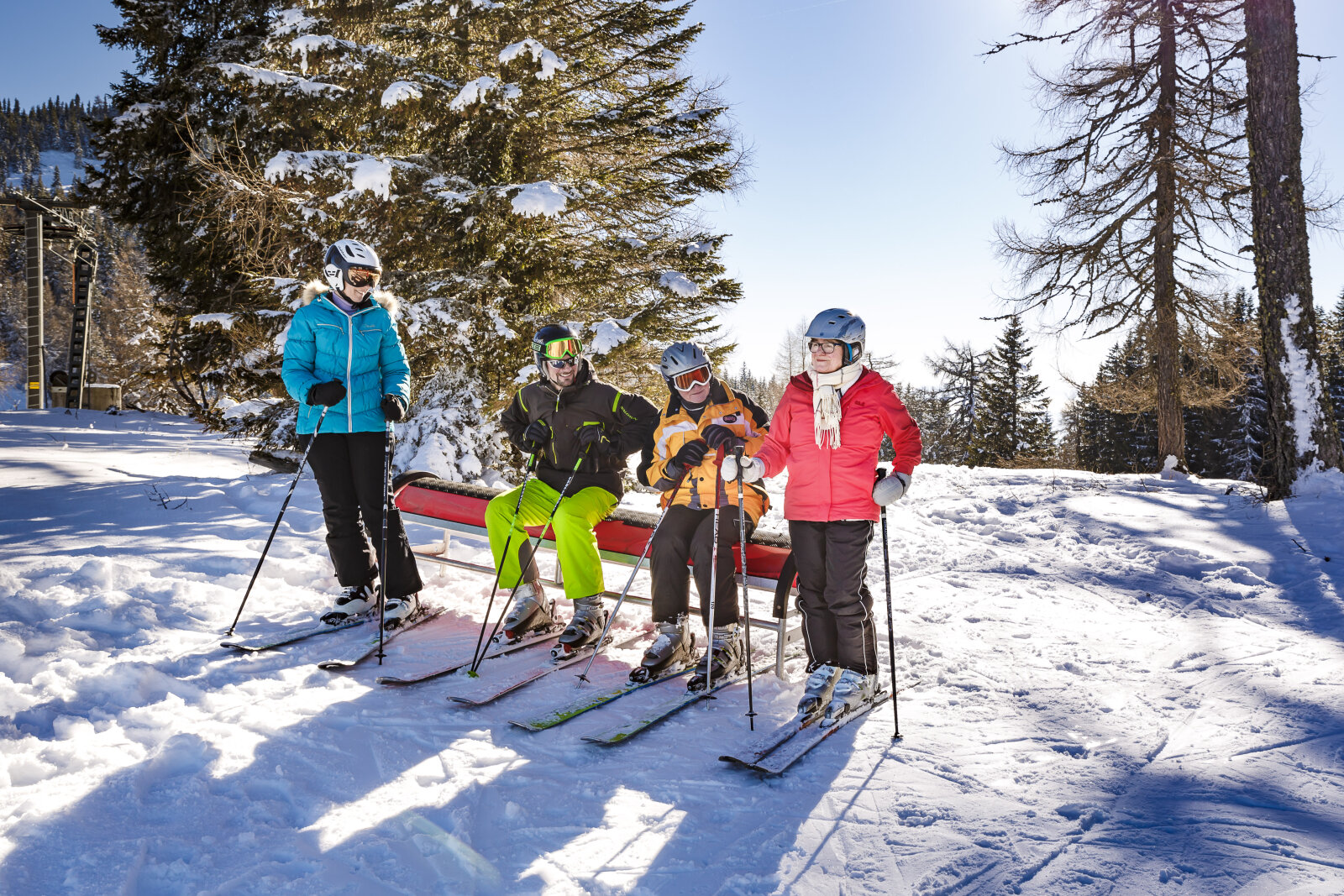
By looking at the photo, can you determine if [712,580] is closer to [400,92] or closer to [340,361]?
[340,361]

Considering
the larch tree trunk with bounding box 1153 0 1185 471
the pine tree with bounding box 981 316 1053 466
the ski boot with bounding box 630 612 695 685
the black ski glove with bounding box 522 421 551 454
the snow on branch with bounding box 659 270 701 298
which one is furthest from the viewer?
the pine tree with bounding box 981 316 1053 466

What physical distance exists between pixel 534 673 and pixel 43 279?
73.3 feet

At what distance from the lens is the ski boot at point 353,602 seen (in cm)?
468

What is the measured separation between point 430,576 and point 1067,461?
54664 millimetres

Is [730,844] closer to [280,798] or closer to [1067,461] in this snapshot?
[280,798]

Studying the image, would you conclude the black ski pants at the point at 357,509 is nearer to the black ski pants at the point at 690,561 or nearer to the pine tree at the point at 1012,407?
the black ski pants at the point at 690,561

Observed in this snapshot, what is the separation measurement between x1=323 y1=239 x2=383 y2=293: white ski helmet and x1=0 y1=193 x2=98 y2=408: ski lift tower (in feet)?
58.8

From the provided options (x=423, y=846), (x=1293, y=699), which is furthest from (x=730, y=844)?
(x=1293, y=699)

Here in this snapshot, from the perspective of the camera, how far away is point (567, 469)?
488cm

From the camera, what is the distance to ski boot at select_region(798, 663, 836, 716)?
3.59m

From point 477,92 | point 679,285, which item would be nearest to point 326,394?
point 477,92

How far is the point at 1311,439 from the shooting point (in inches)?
297

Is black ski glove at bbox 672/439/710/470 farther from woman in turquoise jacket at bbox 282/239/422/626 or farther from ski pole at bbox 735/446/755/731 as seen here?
woman in turquoise jacket at bbox 282/239/422/626

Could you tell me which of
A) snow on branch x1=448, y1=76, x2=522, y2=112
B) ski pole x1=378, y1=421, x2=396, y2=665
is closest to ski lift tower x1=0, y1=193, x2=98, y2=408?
snow on branch x1=448, y1=76, x2=522, y2=112
